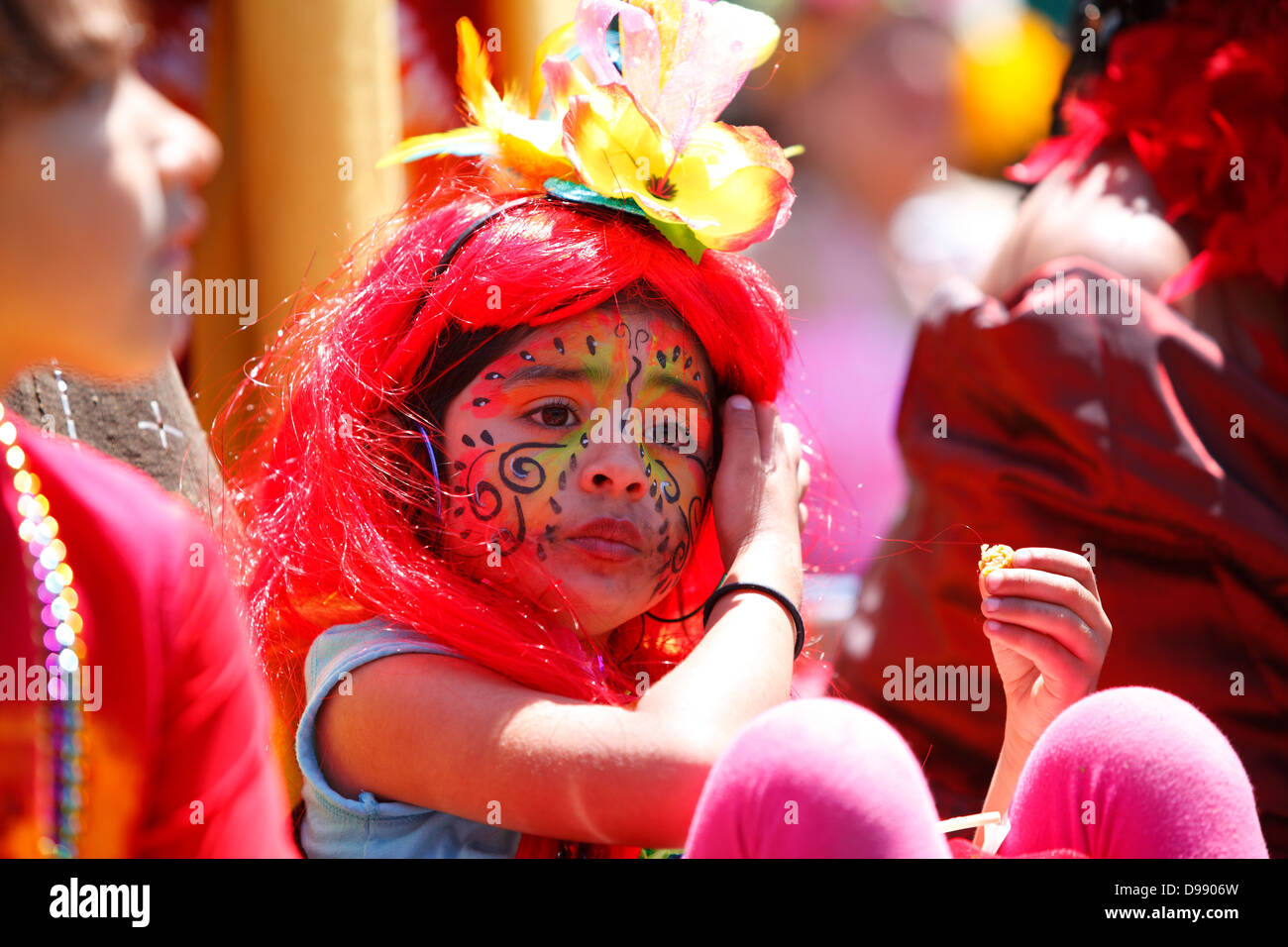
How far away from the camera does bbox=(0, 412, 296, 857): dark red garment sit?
74cm

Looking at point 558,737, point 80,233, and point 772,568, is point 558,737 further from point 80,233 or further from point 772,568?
point 80,233

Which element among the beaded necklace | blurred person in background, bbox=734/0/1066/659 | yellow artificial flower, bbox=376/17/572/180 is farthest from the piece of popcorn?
blurred person in background, bbox=734/0/1066/659

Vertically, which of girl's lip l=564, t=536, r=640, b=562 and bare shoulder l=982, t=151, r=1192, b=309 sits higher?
bare shoulder l=982, t=151, r=1192, b=309

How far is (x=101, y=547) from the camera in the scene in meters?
0.77

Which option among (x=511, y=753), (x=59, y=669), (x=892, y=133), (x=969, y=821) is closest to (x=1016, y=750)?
(x=969, y=821)

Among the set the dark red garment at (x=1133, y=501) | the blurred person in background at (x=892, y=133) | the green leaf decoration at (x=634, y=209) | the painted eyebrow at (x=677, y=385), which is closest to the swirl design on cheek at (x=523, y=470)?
the painted eyebrow at (x=677, y=385)

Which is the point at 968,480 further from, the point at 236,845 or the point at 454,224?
the point at 236,845

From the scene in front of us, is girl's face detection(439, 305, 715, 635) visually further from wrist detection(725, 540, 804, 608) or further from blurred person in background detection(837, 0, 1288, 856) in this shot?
blurred person in background detection(837, 0, 1288, 856)

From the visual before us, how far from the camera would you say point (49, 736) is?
2.44 ft

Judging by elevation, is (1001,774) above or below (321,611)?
below

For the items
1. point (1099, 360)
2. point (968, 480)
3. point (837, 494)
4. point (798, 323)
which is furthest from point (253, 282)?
point (798, 323)

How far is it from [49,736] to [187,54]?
1547 millimetres

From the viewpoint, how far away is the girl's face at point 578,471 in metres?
1.10

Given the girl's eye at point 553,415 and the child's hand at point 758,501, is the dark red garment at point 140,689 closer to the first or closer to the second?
the girl's eye at point 553,415
